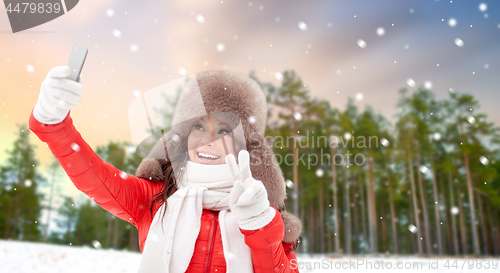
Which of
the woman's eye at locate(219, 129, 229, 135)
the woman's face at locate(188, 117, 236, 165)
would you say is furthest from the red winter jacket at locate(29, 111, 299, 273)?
the woman's eye at locate(219, 129, 229, 135)

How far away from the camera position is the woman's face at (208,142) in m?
2.09

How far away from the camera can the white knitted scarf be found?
5.82ft

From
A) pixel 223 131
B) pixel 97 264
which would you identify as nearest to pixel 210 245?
pixel 223 131

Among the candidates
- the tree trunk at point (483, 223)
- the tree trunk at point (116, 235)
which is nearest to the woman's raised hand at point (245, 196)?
the tree trunk at point (116, 235)

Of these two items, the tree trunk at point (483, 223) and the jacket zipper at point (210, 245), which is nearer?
the jacket zipper at point (210, 245)

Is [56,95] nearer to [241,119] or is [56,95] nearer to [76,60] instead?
[76,60]

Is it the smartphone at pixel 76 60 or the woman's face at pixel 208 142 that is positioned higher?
the smartphone at pixel 76 60

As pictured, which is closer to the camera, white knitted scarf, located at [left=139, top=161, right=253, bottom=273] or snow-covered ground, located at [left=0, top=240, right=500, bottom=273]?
white knitted scarf, located at [left=139, top=161, right=253, bottom=273]

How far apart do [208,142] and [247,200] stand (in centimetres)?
77

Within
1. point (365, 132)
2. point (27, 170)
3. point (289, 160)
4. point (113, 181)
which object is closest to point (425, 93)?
point (365, 132)

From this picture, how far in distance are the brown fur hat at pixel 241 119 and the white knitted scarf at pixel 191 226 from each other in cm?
34

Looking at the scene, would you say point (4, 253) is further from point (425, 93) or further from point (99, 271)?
point (425, 93)

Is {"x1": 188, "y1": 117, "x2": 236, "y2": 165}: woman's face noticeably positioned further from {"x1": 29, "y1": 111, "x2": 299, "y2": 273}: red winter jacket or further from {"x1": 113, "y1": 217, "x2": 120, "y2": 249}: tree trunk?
{"x1": 113, "y1": 217, "x2": 120, "y2": 249}: tree trunk

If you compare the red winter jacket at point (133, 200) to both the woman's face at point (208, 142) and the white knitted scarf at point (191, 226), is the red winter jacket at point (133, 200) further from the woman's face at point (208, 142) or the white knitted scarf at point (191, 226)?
the woman's face at point (208, 142)
